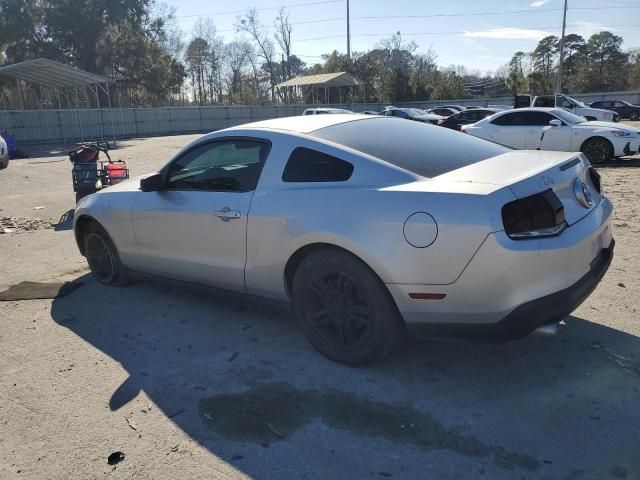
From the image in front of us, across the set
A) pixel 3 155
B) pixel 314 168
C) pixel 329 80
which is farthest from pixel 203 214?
pixel 329 80

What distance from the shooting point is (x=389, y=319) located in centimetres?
324

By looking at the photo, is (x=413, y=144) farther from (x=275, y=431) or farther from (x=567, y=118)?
(x=567, y=118)

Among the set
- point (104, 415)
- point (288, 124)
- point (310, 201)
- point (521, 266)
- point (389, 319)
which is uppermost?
point (288, 124)

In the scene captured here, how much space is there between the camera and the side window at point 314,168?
11.4 ft

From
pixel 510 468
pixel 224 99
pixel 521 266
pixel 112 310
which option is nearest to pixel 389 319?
pixel 521 266

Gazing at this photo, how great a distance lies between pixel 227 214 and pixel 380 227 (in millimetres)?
1347

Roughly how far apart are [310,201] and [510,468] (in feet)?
6.30

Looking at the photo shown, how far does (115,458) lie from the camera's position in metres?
2.74

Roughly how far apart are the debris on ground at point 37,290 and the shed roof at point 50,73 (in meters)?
19.7

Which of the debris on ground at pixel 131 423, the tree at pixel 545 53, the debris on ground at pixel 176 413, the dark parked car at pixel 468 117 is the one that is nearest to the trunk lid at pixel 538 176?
the debris on ground at pixel 176 413

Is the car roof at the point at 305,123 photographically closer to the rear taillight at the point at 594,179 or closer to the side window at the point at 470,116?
the rear taillight at the point at 594,179

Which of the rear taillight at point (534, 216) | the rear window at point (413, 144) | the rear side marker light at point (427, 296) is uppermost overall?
the rear window at point (413, 144)

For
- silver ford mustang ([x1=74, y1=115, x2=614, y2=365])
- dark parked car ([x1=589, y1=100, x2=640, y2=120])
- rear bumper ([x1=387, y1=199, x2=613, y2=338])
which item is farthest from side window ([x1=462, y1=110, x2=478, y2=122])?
dark parked car ([x1=589, y1=100, x2=640, y2=120])

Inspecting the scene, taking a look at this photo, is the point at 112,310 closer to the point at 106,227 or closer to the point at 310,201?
the point at 106,227
